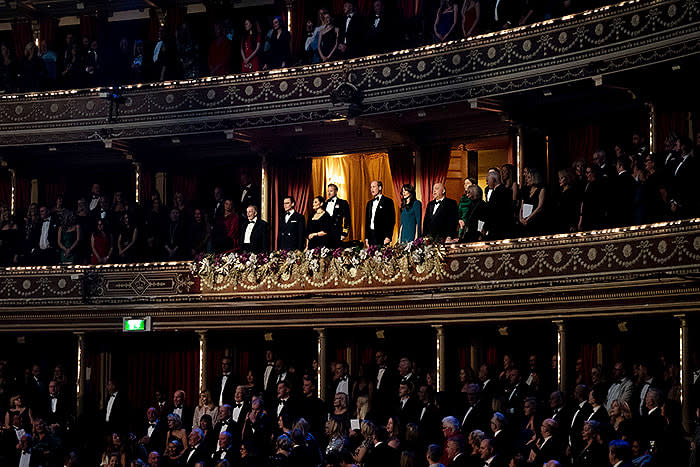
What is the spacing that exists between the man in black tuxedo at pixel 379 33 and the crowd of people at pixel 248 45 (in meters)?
0.02

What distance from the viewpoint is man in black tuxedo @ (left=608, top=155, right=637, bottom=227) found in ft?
51.4

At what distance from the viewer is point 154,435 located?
17.1m

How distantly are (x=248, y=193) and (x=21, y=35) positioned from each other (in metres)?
6.22

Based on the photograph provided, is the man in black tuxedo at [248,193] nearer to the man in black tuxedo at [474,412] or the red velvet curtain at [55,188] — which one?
the red velvet curtain at [55,188]

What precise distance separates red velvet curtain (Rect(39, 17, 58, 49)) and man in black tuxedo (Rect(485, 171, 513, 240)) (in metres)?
10.7

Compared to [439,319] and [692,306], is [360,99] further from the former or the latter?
[692,306]

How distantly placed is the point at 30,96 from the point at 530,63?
9602 mm

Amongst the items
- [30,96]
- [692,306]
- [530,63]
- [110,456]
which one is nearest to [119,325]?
[30,96]

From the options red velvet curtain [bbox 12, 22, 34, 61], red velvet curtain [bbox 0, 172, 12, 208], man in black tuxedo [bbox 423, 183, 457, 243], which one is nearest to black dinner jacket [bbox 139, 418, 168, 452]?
man in black tuxedo [bbox 423, 183, 457, 243]

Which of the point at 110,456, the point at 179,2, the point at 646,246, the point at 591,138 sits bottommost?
the point at 110,456

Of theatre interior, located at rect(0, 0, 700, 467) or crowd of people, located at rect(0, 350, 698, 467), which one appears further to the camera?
theatre interior, located at rect(0, 0, 700, 467)

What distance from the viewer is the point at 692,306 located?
14.9m

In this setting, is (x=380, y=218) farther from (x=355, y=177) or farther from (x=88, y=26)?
(x=88, y=26)

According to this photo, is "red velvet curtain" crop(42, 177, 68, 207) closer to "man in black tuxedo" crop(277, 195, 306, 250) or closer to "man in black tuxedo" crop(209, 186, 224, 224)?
"man in black tuxedo" crop(209, 186, 224, 224)
